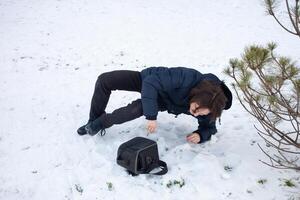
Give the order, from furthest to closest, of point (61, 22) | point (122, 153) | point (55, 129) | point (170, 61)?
point (61, 22), point (170, 61), point (55, 129), point (122, 153)

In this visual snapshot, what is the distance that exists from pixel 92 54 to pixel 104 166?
171 inches

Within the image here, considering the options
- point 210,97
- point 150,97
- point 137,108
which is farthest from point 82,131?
point 210,97

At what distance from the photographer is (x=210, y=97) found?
3115 mm

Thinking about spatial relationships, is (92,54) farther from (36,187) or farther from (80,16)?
(36,187)

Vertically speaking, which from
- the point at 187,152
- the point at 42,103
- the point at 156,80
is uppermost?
the point at 156,80

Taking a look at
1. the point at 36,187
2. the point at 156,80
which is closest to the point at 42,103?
the point at 36,187

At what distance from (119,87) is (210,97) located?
109cm

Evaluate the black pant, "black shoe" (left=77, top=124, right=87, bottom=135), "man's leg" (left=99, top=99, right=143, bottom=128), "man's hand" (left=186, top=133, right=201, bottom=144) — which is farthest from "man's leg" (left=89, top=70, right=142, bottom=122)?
"man's hand" (left=186, top=133, right=201, bottom=144)

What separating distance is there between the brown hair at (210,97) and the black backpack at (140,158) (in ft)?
2.06

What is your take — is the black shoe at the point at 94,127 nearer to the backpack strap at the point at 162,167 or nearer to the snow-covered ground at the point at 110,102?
the snow-covered ground at the point at 110,102

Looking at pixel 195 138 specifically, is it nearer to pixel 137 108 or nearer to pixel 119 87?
pixel 137 108

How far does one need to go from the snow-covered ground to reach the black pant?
32cm

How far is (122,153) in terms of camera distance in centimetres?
330

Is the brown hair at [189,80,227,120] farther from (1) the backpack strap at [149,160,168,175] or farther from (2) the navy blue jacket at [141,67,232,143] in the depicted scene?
(1) the backpack strap at [149,160,168,175]
